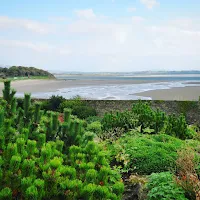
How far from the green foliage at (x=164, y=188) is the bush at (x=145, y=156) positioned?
106 cm

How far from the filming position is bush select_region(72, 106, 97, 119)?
14666 millimetres

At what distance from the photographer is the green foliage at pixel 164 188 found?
175 inches

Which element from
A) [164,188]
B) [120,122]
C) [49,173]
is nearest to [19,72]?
[120,122]

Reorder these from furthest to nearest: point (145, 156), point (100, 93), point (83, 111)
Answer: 1. point (100, 93)
2. point (83, 111)
3. point (145, 156)

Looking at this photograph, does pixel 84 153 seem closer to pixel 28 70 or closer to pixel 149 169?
pixel 149 169

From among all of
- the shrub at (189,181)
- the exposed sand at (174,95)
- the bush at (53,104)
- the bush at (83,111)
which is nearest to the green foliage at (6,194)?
the shrub at (189,181)

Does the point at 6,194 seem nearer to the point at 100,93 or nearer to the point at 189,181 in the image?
the point at 189,181

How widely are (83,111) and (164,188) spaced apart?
34.4 ft

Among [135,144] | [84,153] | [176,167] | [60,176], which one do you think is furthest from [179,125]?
[60,176]

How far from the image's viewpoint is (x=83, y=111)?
1490 cm

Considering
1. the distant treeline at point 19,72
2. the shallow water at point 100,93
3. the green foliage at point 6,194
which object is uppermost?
the distant treeline at point 19,72

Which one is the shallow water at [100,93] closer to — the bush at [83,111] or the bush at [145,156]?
the bush at [83,111]

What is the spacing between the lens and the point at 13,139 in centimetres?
409

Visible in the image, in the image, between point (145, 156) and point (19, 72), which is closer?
point (145, 156)
